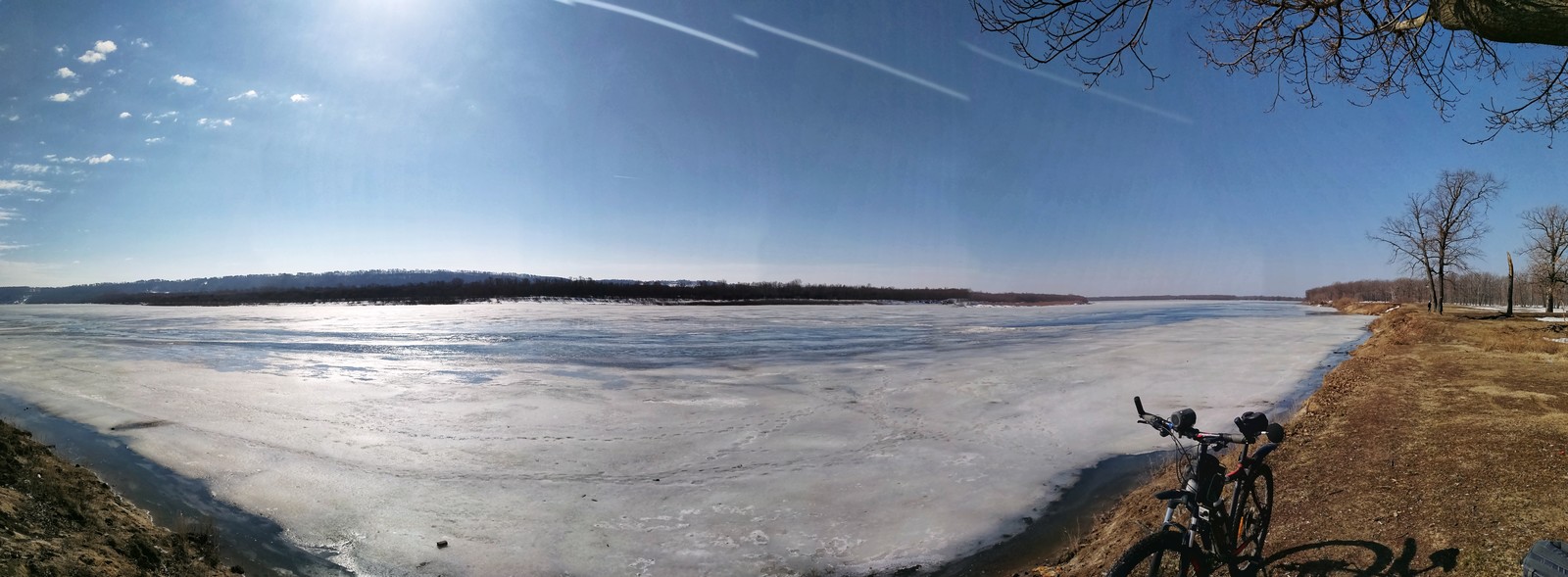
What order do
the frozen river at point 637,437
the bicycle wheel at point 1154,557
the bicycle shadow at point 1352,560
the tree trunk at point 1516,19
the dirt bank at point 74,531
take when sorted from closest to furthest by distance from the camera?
the bicycle wheel at point 1154,557 < the tree trunk at point 1516,19 < the bicycle shadow at point 1352,560 < the dirt bank at point 74,531 < the frozen river at point 637,437

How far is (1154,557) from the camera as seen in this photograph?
259 centimetres

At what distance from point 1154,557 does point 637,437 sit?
745 centimetres

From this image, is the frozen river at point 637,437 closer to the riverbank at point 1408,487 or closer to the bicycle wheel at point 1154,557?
the riverbank at point 1408,487

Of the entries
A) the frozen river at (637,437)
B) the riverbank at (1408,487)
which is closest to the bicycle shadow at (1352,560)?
the riverbank at (1408,487)

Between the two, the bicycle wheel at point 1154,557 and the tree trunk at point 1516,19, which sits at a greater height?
the tree trunk at point 1516,19

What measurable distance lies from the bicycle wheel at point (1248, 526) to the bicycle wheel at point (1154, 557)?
2.42ft

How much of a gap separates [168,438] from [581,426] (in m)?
5.96

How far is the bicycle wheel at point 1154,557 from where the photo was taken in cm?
253

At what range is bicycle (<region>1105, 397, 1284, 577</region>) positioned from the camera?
2.62 meters

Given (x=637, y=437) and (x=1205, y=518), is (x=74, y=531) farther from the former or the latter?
(x=1205, y=518)

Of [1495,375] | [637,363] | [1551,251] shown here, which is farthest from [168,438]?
[1551,251]

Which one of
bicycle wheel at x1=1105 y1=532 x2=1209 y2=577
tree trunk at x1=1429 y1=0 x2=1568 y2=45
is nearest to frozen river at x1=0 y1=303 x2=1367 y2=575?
bicycle wheel at x1=1105 y1=532 x2=1209 y2=577

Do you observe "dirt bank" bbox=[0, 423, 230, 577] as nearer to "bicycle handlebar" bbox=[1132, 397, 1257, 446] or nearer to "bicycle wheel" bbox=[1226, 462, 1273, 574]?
"bicycle handlebar" bbox=[1132, 397, 1257, 446]

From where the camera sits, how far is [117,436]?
9266 mm
